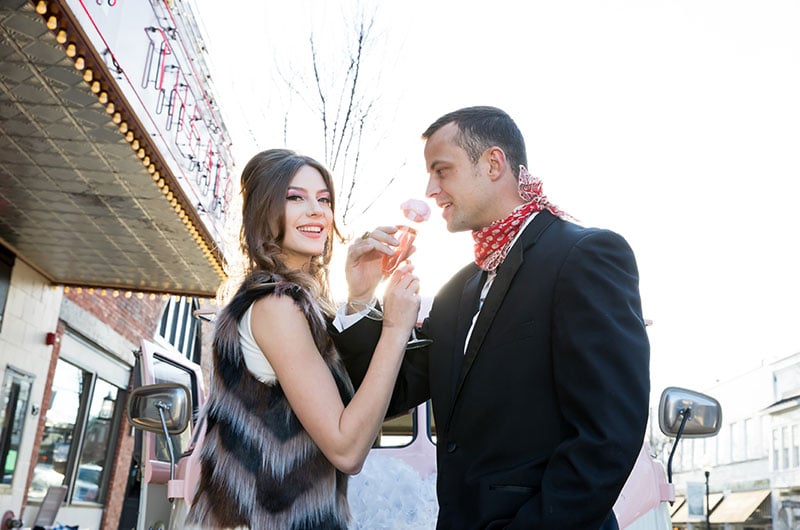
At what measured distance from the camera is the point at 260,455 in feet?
7.88

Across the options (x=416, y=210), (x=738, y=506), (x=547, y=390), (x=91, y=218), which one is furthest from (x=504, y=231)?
(x=738, y=506)

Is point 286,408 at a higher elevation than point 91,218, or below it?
below

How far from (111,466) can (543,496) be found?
51.8ft

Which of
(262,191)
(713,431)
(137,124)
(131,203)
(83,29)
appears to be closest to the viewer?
(262,191)

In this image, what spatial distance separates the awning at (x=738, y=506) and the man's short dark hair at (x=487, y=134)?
151ft

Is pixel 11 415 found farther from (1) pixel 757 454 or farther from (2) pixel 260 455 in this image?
(1) pixel 757 454

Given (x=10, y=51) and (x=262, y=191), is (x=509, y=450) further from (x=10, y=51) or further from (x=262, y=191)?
(x=10, y=51)

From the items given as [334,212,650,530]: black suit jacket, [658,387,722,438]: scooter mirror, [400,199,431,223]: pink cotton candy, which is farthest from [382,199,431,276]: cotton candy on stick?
[658,387,722,438]: scooter mirror

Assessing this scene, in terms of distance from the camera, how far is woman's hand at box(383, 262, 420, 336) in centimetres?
249

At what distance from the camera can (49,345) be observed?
1266cm

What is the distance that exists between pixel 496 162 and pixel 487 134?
10cm

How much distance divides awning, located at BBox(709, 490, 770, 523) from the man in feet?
151

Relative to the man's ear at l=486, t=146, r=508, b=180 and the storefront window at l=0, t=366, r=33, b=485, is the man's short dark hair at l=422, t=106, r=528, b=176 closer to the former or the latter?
the man's ear at l=486, t=146, r=508, b=180

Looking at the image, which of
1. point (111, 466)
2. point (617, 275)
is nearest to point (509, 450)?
point (617, 275)
